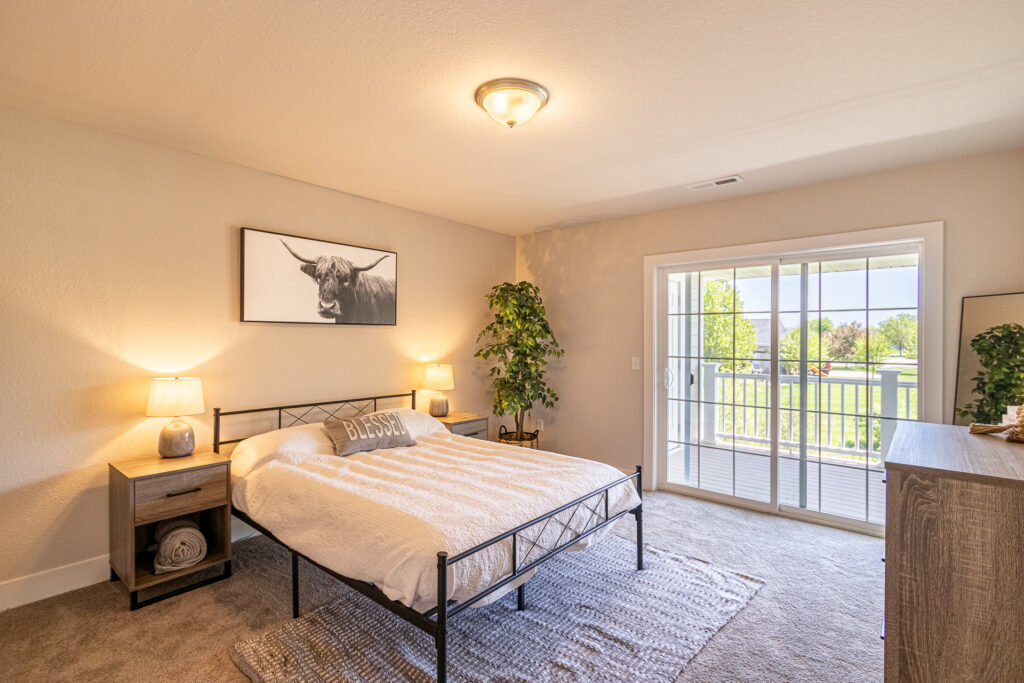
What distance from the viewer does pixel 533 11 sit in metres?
1.75

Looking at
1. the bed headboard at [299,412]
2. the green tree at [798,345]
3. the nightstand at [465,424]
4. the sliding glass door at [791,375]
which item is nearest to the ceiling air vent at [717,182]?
the sliding glass door at [791,375]

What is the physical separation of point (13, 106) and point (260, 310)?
1558 millimetres

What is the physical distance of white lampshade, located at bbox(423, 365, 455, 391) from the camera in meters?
4.23

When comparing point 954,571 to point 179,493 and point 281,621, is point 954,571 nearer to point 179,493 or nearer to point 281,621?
point 281,621

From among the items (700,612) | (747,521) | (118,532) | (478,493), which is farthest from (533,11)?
(747,521)

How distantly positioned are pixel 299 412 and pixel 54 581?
60.7 inches

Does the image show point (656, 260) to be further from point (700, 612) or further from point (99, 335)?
point (99, 335)

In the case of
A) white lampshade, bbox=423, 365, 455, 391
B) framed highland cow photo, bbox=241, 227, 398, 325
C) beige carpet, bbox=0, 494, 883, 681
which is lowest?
beige carpet, bbox=0, 494, 883, 681

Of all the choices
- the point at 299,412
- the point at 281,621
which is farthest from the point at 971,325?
the point at 299,412

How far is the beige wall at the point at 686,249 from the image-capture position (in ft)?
9.82

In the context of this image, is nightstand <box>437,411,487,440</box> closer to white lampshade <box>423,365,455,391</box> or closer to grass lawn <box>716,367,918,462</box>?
white lampshade <box>423,365,455,391</box>

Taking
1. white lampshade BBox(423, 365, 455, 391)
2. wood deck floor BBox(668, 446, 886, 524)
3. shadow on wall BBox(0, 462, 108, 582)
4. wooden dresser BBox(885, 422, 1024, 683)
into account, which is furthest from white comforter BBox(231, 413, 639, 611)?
wood deck floor BBox(668, 446, 886, 524)

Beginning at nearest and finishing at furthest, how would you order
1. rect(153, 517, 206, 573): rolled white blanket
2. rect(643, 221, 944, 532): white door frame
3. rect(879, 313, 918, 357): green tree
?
rect(153, 517, 206, 573): rolled white blanket, rect(643, 221, 944, 532): white door frame, rect(879, 313, 918, 357): green tree

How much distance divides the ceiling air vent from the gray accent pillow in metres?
2.84
